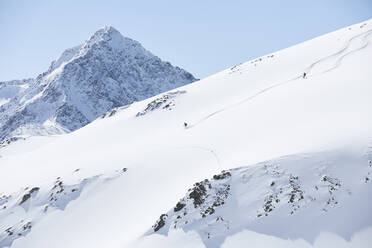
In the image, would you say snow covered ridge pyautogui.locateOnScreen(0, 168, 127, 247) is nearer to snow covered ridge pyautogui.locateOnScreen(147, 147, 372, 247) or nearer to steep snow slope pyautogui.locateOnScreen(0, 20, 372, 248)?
steep snow slope pyautogui.locateOnScreen(0, 20, 372, 248)

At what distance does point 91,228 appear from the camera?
19.4 metres

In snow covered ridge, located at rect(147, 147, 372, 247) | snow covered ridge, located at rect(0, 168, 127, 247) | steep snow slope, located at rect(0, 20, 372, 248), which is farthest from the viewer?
snow covered ridge, located at rect(0, 168, 127, 247)

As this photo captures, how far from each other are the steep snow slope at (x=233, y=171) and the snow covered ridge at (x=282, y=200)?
0.17 feet

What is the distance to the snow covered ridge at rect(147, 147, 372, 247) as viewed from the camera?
12117 mm

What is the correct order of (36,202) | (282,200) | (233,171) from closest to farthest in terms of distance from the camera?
1. (282,200)
2. (233,171)
3. (36,202)

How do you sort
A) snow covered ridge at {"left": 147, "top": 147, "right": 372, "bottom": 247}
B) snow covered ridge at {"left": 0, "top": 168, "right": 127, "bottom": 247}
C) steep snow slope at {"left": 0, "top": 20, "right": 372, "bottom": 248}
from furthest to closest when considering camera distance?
snow covered ridge at {"left": 0, "top": 168, "right": 127, "bottom": 247} < steep snow slope at {"left": 0, "top": 20, "right": 372, "bottom": 248} < snow covered ridge at {"left": 147, "top": 147, "right": 372, "bottom": 247}

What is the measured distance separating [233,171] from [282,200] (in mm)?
3391

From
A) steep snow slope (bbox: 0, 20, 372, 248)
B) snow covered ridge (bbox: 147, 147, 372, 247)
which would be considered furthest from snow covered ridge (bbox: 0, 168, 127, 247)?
snow covered ridge (bbox: 147, 147, 372, 247)

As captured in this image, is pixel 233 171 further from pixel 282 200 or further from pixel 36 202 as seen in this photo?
pixel 36 202

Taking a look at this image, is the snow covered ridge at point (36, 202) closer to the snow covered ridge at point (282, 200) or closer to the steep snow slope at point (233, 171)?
the steep snow slope at point (233, 171)

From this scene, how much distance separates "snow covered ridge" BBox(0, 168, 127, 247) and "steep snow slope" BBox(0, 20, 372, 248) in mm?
140

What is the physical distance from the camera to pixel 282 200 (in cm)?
1339

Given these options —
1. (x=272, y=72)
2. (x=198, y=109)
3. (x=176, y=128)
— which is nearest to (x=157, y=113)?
(x=198, y=109)

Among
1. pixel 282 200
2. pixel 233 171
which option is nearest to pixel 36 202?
pixel 233 171
